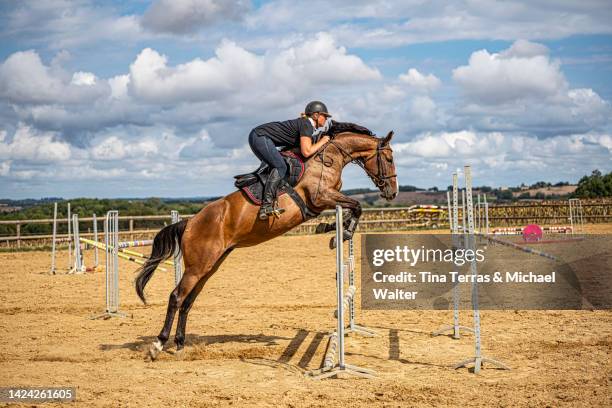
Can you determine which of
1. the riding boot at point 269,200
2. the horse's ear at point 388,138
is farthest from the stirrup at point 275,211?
the horse's ear at point 388,138

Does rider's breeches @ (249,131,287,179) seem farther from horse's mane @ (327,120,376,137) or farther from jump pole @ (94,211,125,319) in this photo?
jump pole @ (94,211,125,319)

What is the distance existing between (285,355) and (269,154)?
2.40m

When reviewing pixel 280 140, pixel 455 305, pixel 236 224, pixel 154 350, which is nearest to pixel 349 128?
pixel 280 140

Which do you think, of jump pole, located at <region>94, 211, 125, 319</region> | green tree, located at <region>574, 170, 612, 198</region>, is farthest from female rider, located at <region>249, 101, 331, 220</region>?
green tree, located at <region>574, 170, 612, 198</region>

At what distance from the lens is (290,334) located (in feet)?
27.8

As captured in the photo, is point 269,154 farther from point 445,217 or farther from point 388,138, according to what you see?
point 445,217

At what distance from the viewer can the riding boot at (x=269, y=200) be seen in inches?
276

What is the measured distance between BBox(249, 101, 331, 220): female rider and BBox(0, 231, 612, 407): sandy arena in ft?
6.22

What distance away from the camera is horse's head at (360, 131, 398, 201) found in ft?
25.2

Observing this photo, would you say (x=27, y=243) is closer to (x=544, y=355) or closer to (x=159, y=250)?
(x=159, y=250)

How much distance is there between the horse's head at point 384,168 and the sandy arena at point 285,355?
195cm

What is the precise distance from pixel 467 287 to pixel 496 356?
6.29 metres

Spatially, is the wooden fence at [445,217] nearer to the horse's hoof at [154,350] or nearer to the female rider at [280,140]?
the female rider at [280,140]

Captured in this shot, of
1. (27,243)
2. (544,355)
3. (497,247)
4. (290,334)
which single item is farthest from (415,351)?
(27,243)
